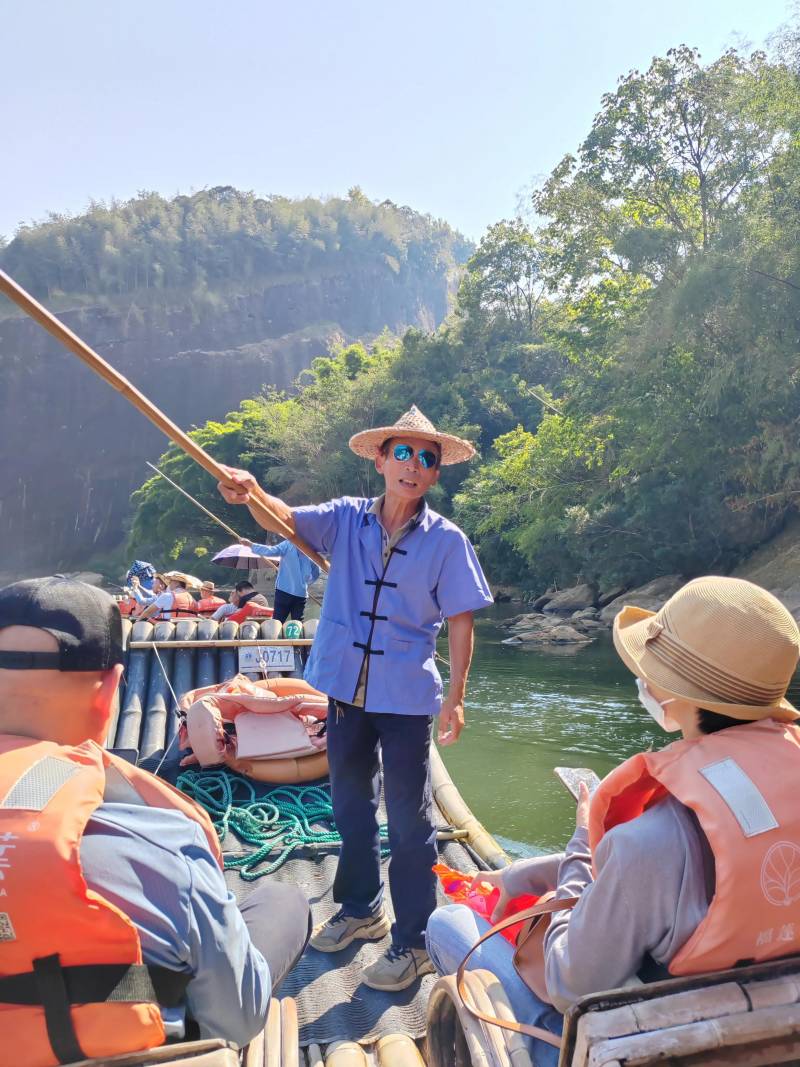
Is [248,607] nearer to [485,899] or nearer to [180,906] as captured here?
[485,899]

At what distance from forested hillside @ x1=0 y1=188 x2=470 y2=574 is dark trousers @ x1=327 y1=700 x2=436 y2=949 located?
4827 cm

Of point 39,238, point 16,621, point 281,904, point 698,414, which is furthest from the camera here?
point 39,238

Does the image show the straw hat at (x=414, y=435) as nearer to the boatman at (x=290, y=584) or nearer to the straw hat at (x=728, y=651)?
the straw hat at (x=728, y=651)

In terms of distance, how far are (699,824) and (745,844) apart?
0.28ft

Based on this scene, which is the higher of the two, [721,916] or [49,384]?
[49,384]

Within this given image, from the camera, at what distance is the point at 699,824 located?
1.41 metres

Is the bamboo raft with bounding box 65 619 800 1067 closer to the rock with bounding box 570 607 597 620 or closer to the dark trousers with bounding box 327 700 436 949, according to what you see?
the dark trousers with bounding box 327 700 436 949

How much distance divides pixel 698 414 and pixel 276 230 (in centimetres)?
6317

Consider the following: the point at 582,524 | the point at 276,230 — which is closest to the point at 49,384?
the point at 276,230

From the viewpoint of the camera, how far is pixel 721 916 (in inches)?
52.9

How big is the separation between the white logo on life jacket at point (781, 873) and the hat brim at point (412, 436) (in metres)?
1.64

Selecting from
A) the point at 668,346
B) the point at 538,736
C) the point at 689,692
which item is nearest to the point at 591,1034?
the point at 689,692

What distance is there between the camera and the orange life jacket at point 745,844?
1.34 metres

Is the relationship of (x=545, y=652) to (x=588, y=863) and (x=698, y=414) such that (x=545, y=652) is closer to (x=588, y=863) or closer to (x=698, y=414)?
(x=698, y=414)
